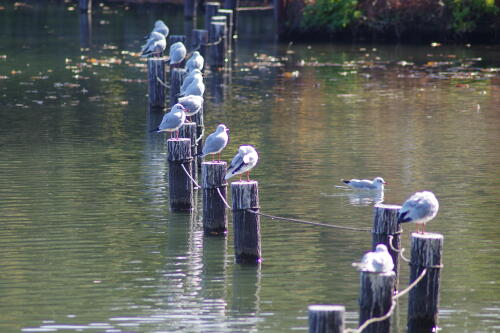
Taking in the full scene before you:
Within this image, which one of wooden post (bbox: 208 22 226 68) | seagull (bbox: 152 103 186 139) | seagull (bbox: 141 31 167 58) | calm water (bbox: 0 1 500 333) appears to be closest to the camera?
calm water (bbox: 0 1 500 333)

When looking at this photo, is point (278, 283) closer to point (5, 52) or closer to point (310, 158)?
point (310, 158)

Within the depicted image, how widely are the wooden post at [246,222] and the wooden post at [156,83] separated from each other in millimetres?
9429

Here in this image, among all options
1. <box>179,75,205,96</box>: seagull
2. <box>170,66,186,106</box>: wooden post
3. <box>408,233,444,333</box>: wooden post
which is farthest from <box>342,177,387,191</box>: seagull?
<box>170,66,186,106</box>: wooden post

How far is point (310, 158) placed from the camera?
14.9 m

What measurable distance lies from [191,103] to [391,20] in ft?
63.0

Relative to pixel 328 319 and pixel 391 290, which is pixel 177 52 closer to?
pixel 391 290

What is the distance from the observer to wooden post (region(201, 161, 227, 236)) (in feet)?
34.8

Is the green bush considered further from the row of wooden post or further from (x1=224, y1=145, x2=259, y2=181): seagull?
the row of wooden post

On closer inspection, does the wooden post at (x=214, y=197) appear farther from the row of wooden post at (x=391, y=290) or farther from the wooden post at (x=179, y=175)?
the row of wooden post at (x=391, y=290)

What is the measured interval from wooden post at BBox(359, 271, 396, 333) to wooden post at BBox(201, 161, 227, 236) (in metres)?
3.62

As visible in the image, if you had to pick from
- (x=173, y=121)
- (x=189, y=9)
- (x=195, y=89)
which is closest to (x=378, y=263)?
(x=173, y=121)

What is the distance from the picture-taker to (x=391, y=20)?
3181 centimetres

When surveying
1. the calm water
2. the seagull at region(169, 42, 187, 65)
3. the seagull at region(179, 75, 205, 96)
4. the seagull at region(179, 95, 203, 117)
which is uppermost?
the seagull at region(169, 42, 187, 65)

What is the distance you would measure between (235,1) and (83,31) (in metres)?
4.91
